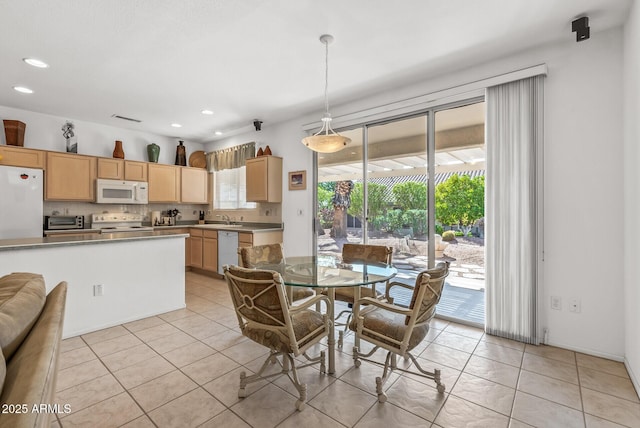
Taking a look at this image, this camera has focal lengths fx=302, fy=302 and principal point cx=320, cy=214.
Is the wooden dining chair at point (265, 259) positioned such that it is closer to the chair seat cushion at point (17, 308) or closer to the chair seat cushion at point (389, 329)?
the chair seat cushion at point (389, 329)

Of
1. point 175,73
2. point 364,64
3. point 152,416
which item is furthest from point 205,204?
point 152,416

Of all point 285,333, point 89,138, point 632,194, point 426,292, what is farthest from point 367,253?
point 89,138

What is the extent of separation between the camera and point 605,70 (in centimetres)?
244

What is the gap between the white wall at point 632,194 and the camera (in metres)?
1.99

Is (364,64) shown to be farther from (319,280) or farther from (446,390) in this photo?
(446,390)

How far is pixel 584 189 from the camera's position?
2.52 m

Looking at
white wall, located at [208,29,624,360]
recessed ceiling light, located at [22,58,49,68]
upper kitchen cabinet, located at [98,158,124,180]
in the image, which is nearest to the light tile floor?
white wall, located at [208,29,624,360]

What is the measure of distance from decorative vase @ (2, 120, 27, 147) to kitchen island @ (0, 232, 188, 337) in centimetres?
226

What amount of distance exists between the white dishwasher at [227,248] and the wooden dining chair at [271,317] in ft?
9.73

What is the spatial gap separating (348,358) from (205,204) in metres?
5.11

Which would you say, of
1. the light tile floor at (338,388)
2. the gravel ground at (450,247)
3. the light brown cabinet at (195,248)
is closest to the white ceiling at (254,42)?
→ the gravel ground at (450,247)

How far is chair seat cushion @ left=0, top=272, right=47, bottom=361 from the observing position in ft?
3.31

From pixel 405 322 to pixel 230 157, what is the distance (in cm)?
489

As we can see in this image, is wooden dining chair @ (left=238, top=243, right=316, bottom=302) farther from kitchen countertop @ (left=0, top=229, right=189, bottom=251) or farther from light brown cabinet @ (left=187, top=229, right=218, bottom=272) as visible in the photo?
light brown cabinet @ (left=187, top=229, right=218, bottom=272)
